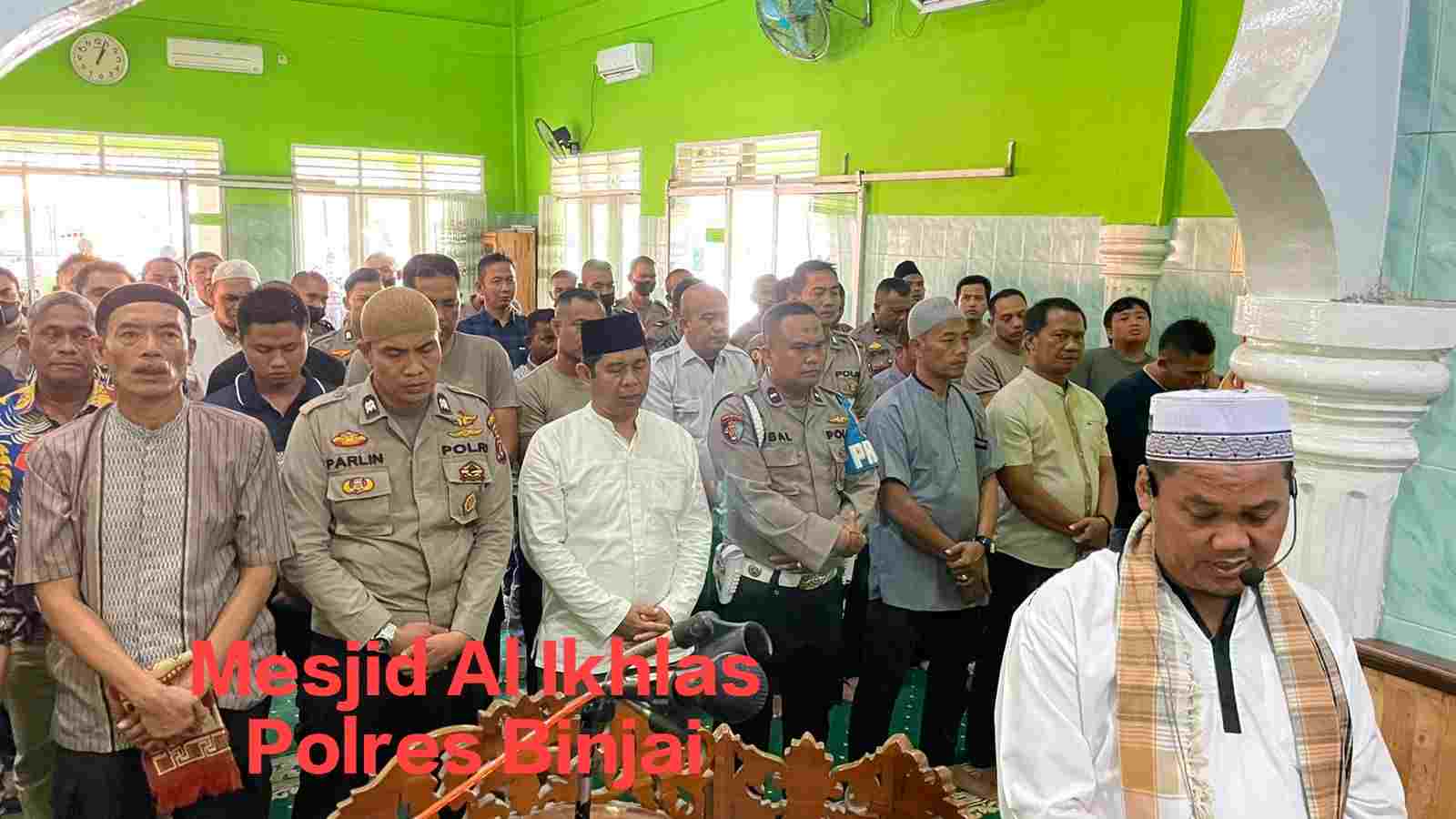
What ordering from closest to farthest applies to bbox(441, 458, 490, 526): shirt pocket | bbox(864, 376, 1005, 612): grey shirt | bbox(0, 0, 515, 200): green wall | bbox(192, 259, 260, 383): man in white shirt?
bbox(441, 458, 490, 526): shirt pocket → bbox(864, 376, 1005, 612): grey shirt → bbox(192, 259, 260, 383): man in white shirt → bbox(0, 0, 515, 200): green wall

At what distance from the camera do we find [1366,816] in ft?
5.05

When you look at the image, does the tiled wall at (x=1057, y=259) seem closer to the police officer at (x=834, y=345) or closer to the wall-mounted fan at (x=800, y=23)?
the wall-mounted fan at (x=800, y=23)

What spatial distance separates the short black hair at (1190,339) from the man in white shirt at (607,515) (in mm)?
2048

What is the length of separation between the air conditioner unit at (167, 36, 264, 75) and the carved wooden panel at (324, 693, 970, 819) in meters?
9.79

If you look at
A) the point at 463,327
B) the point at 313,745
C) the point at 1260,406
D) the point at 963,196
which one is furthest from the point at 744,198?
the point at 1260,406

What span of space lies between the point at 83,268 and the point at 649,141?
6.12 meters

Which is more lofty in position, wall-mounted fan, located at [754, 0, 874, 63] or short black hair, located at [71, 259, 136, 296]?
wall-mounted fan, located at [754, 0, 874, 63]

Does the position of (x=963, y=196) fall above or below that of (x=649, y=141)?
below

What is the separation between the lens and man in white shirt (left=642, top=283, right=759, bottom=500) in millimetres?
4273

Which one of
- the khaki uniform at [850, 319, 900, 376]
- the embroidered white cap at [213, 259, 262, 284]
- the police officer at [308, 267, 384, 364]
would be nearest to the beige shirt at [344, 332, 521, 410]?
the police officer at [308, 267, 384, 364]

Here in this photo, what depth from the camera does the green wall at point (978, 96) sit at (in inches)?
211

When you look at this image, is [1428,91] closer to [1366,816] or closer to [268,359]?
[1366,816]

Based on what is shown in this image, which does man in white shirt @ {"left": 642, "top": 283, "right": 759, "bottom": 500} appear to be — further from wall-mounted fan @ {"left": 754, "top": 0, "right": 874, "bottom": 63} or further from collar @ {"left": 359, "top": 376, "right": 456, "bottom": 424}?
wall-mounted fan @ {"left": 754, "top": 0, "right": 874, "bottom": 63}

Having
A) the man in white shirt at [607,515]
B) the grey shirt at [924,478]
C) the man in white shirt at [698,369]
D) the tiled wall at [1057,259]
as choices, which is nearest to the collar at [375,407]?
the man in white shirt at [607,515]
